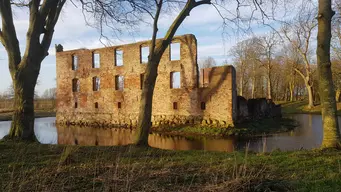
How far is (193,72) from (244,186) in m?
16.0

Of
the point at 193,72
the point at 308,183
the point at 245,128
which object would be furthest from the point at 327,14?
the point at 193,72

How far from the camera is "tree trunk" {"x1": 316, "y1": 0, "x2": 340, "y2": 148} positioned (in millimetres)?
7211

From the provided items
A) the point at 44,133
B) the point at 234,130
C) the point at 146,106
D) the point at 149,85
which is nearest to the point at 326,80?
the point at 149,85

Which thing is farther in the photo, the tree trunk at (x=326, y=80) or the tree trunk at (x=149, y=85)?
the tree trunk at (x=149, y=85)

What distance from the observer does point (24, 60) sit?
8406 mm

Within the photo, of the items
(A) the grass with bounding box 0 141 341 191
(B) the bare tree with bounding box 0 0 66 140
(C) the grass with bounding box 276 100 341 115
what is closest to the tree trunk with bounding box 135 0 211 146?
(A) the grass with bounding box 0 141 341 191

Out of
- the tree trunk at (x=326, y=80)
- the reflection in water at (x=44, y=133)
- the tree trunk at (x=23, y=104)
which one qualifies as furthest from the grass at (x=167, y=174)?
the reflection in water at (x=44, y=133)

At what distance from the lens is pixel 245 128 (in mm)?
17328

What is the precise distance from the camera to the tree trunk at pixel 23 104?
8.39 metres

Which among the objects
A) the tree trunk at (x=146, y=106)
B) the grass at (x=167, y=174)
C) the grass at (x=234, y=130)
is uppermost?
the tree trunk at (x=146, y=106)

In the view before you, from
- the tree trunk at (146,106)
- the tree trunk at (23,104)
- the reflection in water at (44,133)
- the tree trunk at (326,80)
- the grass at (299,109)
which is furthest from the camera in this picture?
the grass at (299,109)

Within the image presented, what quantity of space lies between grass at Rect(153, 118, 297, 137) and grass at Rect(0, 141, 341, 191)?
10113mm

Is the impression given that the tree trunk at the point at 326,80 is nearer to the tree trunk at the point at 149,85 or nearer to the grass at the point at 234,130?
the tree trunk at the point at 149,85

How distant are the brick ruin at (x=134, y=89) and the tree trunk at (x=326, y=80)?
1055 centimetres
